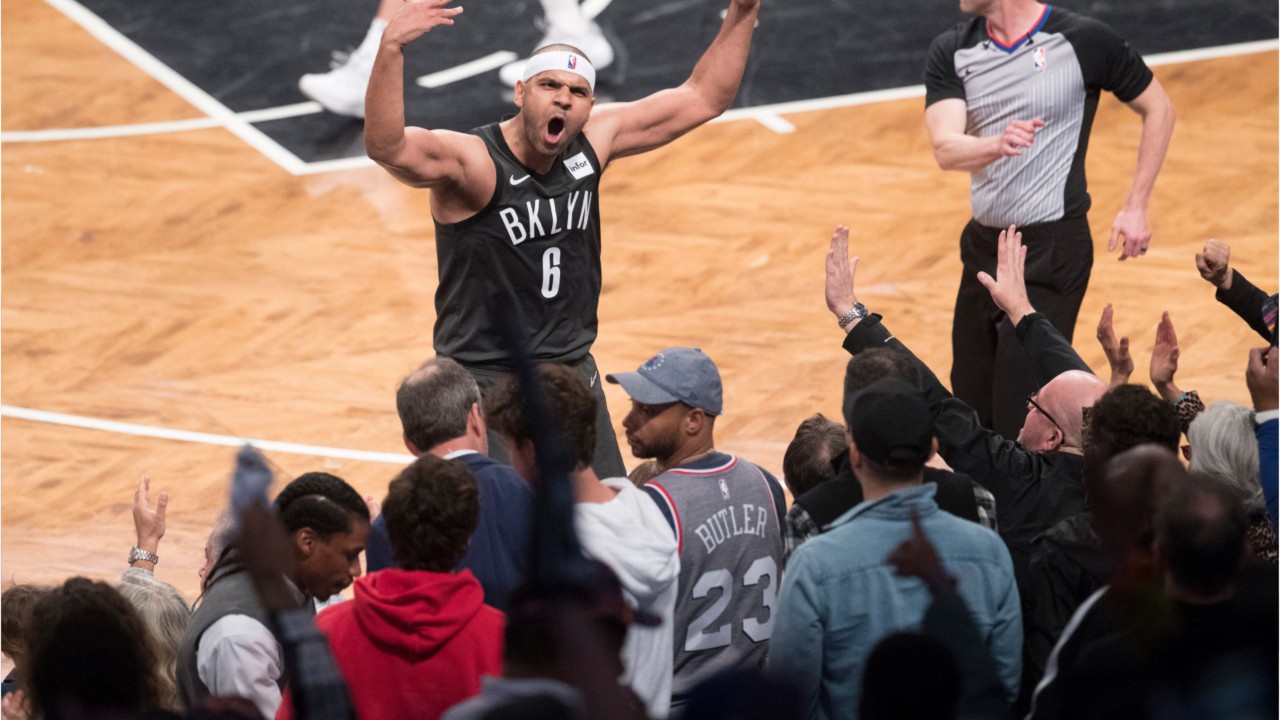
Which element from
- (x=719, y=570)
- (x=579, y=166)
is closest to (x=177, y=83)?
(x=579, y=166)

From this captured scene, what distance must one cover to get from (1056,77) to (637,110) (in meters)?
1.93

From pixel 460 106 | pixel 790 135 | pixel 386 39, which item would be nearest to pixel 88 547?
pixel 386 39

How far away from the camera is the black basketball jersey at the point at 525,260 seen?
18.5 ft

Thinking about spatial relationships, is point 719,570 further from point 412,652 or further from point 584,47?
point 584,47

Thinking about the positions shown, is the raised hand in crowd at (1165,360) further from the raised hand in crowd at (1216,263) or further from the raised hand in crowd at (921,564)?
the raised hand in crowd at (921,564)

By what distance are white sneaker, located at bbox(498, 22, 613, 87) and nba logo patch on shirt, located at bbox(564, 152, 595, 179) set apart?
6.47m

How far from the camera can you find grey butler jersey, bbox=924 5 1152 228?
6984 millimetres

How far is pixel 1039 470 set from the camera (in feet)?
14.8

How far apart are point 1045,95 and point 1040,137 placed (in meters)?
0.18

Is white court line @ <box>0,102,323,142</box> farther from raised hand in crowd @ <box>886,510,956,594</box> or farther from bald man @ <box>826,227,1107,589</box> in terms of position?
raised hand in crowd @ <box>886,510,956,594</box>

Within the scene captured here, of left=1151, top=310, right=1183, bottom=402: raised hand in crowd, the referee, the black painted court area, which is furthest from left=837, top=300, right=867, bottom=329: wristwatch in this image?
the black painted court area

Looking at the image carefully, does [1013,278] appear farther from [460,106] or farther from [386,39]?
[460,106]

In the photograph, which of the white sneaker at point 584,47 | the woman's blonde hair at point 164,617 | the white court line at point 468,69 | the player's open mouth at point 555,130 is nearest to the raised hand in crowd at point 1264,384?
the player's open mouth at point 555,130

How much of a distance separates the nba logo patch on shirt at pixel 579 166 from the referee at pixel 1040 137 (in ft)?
5.67
